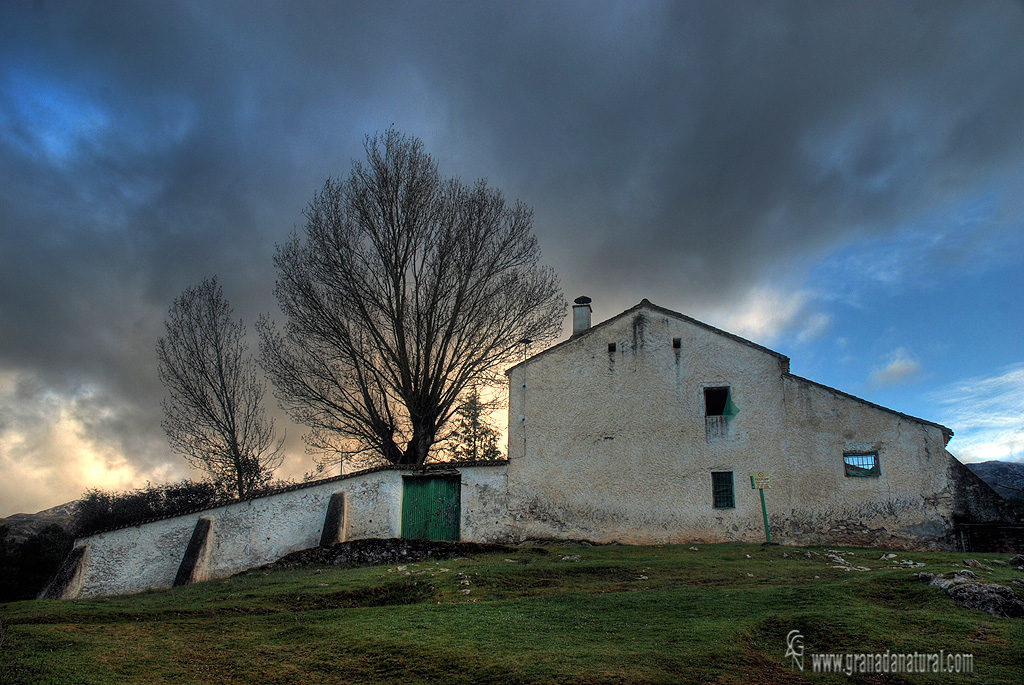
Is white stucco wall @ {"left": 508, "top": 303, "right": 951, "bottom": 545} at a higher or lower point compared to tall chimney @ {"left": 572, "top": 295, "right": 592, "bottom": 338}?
lower

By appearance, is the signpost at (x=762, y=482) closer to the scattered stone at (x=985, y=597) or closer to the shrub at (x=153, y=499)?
the scattered stone at (x=985, y=597)

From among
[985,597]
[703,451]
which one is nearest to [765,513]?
[703,451]

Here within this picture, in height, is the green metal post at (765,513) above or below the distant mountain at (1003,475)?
below

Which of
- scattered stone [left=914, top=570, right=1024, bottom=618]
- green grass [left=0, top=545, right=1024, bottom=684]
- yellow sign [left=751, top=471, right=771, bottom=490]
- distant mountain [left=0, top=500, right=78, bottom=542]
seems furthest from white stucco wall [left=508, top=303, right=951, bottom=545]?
distant mountain [left=0, top=500, right=78, bottom=542]

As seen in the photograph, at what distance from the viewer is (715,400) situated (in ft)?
56.4

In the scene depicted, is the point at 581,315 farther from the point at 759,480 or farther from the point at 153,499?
the point at 153,499

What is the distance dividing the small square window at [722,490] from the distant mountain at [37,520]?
23427 mm

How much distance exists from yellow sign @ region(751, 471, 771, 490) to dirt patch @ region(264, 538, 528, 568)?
6737 mm

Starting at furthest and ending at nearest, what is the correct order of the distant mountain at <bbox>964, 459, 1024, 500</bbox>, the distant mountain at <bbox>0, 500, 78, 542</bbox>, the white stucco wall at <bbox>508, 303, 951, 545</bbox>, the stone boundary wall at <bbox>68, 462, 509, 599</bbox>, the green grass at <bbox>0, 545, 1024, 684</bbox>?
the distant mountain at <bbox>964, 459, 1024, 500</bbox> < the distant mountain at <bbox>0, 500, 78, 542</bbox> < the white stucco wall at <bbox>508, 303, 951, 545</bbox> < the stone boundary wall at <bbox>68, 462, 509, 599</bbox> < the green grass at <bbox>0, 545, 1024, 684</bbox>

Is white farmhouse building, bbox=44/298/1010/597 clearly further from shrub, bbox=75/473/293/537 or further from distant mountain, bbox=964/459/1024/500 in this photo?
distant mountain, bbox=964/459/1024/500

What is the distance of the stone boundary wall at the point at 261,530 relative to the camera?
14375 millimetres

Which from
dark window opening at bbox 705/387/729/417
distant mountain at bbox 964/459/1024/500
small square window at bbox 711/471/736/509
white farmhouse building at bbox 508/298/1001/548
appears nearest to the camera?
white farmhouse building at bbox 508/298/1001/548

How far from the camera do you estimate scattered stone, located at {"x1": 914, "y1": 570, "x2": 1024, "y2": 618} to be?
19.7 ft

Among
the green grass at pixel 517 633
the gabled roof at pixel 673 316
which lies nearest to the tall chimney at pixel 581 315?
the gabled roof at pixel 673 316
